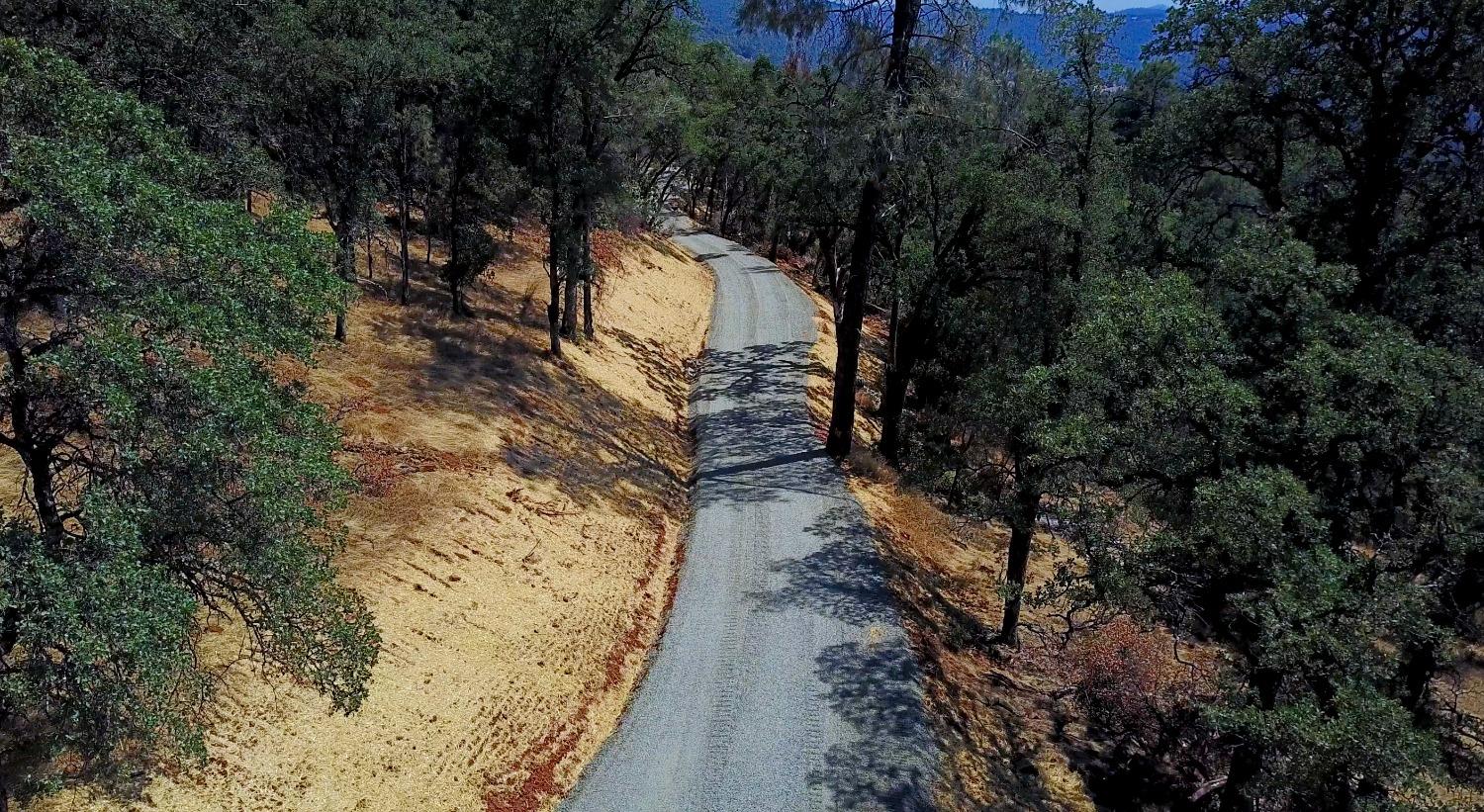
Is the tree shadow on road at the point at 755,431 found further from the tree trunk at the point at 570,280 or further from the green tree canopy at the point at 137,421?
the green tree canopy at the point at 137,421

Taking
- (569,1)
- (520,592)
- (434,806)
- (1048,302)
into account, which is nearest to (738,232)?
(569,1)

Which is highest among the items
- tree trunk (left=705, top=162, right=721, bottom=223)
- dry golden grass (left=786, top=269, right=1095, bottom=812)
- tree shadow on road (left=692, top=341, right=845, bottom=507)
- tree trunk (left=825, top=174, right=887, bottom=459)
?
tree trunk (left=705, top=162, right=721, bottom=223)

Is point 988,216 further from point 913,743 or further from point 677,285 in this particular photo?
point 677,285

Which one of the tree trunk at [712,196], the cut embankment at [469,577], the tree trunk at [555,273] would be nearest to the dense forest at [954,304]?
the tree trunk at [555,273]

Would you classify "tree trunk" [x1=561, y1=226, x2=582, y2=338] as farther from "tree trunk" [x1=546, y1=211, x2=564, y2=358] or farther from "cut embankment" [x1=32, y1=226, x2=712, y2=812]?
"cut embankment" [x1=32, y1=226, x2=712, y2=812]

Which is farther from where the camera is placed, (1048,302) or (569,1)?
(569,1)

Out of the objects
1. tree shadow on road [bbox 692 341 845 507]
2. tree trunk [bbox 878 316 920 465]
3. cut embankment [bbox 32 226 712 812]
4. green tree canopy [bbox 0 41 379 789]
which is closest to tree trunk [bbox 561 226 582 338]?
cut embankment [bbox 32 226 712 812]
